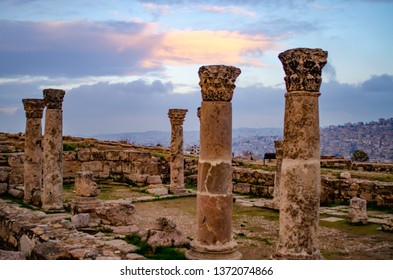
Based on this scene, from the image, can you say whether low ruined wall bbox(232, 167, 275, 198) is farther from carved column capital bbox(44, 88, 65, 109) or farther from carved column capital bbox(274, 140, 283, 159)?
carved column capital bbox(44, 88, 65, 109)

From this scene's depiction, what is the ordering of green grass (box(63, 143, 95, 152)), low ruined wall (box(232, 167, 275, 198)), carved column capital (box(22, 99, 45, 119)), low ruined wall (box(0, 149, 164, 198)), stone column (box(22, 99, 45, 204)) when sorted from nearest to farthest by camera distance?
carved column capital (box(22, 99, 45, 119)) → stone column (box(22, 99, 45, 204)) → low ruined wall (box(232, 167, 275, 198)) → low ruined wall (box(0, 149, 164, 198)) → green grass (box(63, 143, 95, 152))

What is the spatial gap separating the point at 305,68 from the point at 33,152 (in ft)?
39.7

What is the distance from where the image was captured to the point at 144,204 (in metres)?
18.4

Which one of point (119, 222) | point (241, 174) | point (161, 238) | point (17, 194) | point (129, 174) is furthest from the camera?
point (129, 174)

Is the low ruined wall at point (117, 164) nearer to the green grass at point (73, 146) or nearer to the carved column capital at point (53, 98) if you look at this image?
the green grass at point (73, 146)

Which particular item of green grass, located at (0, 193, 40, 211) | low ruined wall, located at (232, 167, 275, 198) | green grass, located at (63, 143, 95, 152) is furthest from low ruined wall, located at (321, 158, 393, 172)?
green grass, located at (0, 193, 40, 211)

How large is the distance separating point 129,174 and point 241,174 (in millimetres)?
5971

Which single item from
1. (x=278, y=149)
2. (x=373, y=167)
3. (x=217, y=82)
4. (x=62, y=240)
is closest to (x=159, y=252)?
(x=62, y=240)

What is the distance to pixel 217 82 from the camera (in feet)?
31.1

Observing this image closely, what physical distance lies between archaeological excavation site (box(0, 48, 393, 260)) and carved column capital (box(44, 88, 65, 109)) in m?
0.03

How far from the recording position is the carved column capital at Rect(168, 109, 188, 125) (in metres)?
21.6

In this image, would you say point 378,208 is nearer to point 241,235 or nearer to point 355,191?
point 355,191

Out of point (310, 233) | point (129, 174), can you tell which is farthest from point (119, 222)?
point (129, 174)
